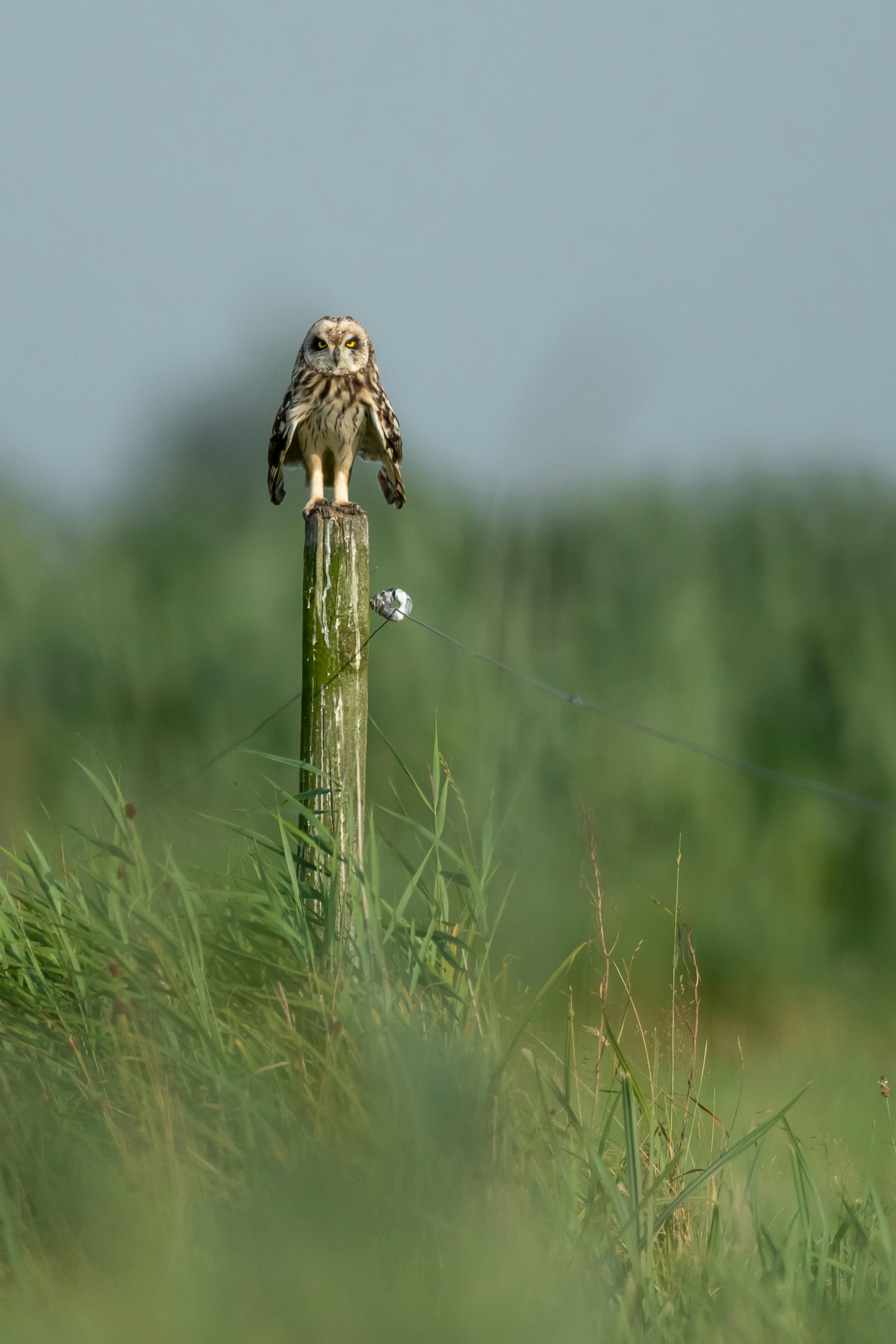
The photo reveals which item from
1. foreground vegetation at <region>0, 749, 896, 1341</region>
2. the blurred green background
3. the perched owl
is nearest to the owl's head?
the perched owl

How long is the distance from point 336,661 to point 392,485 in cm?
89

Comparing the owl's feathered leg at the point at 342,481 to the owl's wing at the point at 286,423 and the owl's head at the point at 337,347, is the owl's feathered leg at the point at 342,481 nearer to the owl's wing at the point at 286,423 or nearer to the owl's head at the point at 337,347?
the owl's wing at the point at 286,423

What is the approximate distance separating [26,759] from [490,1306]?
597 centimetres

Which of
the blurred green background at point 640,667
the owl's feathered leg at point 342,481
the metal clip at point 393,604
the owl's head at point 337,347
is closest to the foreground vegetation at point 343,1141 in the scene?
the metal clip at point 393,604

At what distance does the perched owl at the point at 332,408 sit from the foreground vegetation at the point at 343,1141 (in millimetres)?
1042

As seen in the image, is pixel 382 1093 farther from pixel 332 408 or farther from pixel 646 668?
pixel 646 668

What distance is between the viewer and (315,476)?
10.3 ft

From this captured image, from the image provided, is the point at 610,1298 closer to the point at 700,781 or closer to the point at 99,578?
the point at 99,578

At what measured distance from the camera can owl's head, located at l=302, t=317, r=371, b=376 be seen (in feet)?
10.4

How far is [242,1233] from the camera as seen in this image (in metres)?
1.59

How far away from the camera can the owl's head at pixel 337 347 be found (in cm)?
317

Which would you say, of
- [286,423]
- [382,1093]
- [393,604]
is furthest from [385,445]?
[382,1093]

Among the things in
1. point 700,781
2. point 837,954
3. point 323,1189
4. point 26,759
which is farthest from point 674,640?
point 323,1189

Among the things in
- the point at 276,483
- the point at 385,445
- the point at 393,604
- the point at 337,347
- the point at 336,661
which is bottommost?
the point at 336,661
